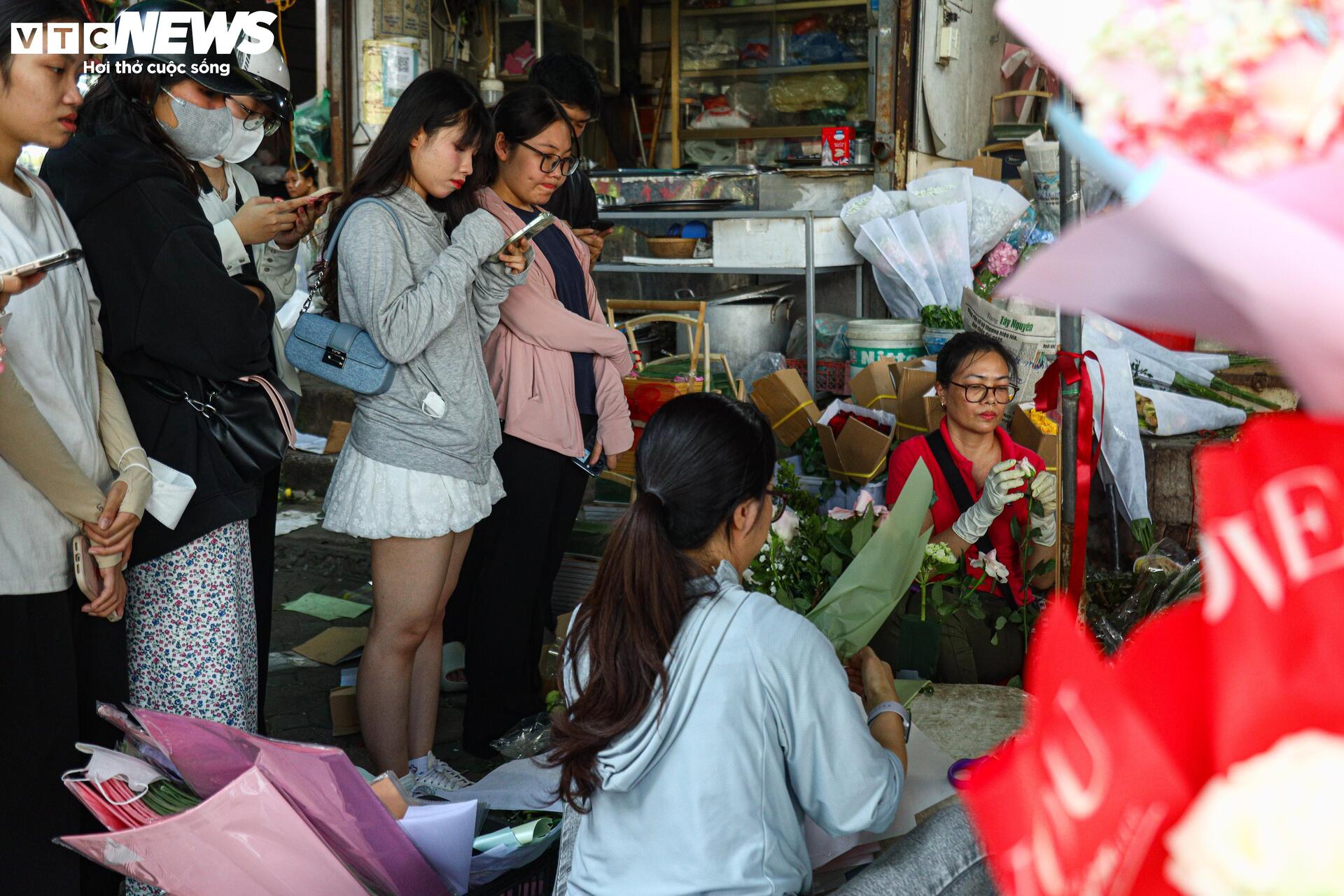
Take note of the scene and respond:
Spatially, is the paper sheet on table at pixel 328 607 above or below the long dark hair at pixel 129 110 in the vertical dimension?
below

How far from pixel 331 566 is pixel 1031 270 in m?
4.72

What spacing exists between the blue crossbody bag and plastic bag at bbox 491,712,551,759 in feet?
2.89

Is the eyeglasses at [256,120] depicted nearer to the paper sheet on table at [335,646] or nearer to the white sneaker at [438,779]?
the white sneaker at [438,779]

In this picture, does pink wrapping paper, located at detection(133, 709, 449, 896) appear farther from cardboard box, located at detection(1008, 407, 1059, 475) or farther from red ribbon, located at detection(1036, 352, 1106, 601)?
cardboard box, located at detection(1008, 407, 1059, 475)

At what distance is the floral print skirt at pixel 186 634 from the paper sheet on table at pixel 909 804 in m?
1.16

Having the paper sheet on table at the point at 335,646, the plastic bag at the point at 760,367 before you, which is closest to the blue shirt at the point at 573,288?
the paper sheet on table at the point at 335,646

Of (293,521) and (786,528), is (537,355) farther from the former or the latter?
(293,521)

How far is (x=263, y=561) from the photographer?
8.88 ft

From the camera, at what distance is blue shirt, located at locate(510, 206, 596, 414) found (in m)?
3.10

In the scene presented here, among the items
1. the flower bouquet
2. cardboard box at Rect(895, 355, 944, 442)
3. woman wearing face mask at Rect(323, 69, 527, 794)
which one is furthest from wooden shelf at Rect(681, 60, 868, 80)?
the flower bouquet

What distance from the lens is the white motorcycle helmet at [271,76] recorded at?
7.79 feet

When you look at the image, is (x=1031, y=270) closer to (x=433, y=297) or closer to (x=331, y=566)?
(x=433, y=297)

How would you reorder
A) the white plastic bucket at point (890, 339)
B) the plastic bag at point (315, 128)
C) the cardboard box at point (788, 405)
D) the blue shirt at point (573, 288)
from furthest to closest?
the plastic bag at point (315, 128) → the white plastic bucket at point (890, 339) → the cardboard box at point (788, 405) → the blue shirt at point (573, 288)

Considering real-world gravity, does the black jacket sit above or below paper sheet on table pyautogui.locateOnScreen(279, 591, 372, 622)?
above
